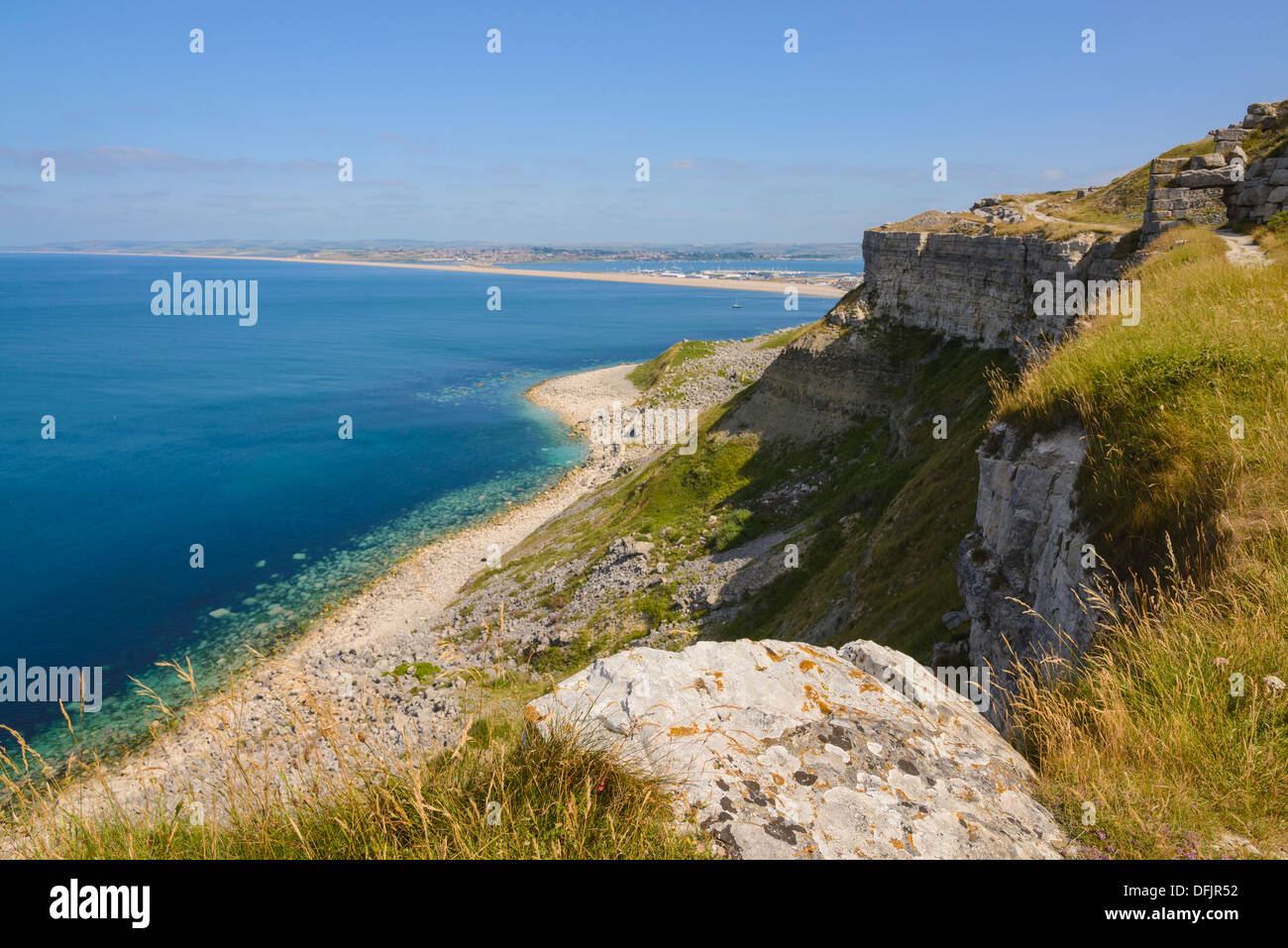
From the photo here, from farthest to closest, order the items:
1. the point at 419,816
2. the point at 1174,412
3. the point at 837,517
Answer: the point at 837,517 < the point at 1174,412 < the point at 419,816

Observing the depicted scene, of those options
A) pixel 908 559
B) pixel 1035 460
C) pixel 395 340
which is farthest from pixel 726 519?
pixel 395 340

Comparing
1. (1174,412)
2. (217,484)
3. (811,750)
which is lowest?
(217,484)

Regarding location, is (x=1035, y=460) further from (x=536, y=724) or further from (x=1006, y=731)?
(x=536, y=724)

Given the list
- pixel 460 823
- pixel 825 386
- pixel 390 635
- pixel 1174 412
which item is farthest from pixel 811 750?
pixel 825 386

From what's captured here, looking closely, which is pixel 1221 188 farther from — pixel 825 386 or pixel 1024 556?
pixel 825 386

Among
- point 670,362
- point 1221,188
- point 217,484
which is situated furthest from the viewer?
point 670,362

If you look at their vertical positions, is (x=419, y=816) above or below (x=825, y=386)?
below

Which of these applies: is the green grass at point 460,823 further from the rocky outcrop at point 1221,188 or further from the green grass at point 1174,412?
the rocky outcrop at point 1221,188

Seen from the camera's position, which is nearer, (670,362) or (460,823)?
(460,823)
